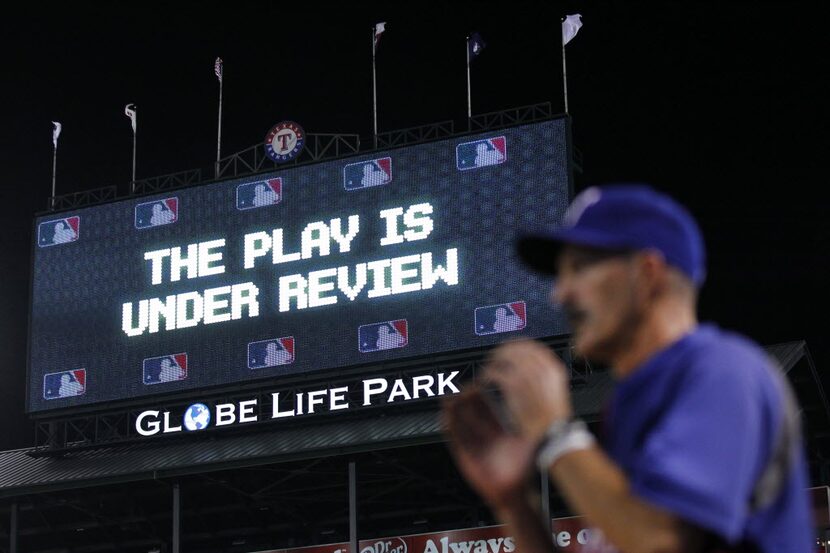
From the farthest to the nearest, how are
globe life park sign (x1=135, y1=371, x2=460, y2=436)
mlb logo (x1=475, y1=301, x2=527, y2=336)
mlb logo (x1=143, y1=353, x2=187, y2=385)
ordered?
mlb logo (x1=143, y1=353, x2=187, y2=385)
globe life park sign (x1=135, y1=371, x2=460, y2=436)
mlb logo (x1=475, y1=301, x2=527, y2=336)

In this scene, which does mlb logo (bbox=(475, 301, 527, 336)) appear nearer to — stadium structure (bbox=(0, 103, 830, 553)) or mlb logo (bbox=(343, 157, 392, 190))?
stadium structure (bbox=(0, 103, 830, 553))

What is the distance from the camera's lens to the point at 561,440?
2422 millimetres

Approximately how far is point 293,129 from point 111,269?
12.5ft

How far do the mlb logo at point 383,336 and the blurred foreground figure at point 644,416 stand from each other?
67.1 ft

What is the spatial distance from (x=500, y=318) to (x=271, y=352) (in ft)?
12.6

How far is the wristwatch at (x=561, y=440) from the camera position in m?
2.41

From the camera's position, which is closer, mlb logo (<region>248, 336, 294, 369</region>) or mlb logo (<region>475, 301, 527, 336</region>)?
mlb logo (<region>475, 301, 527, 336</region>)

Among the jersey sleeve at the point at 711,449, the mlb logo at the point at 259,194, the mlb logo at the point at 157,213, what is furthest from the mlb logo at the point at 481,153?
the jersey sleeve at the point at 711,449

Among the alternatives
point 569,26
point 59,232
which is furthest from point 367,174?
point 59,232

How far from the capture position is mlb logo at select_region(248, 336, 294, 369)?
2397 centimetres

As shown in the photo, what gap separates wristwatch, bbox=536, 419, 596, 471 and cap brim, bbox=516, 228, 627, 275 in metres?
0.31

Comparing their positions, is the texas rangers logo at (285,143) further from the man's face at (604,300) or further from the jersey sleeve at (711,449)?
the jersey sleeve at (711,449)

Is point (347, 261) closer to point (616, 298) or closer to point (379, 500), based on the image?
point (379, 500)

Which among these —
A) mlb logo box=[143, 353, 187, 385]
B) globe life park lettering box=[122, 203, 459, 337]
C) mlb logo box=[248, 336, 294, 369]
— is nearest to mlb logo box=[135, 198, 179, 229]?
globe life park lettering box=[122, 203, 459, 337]
